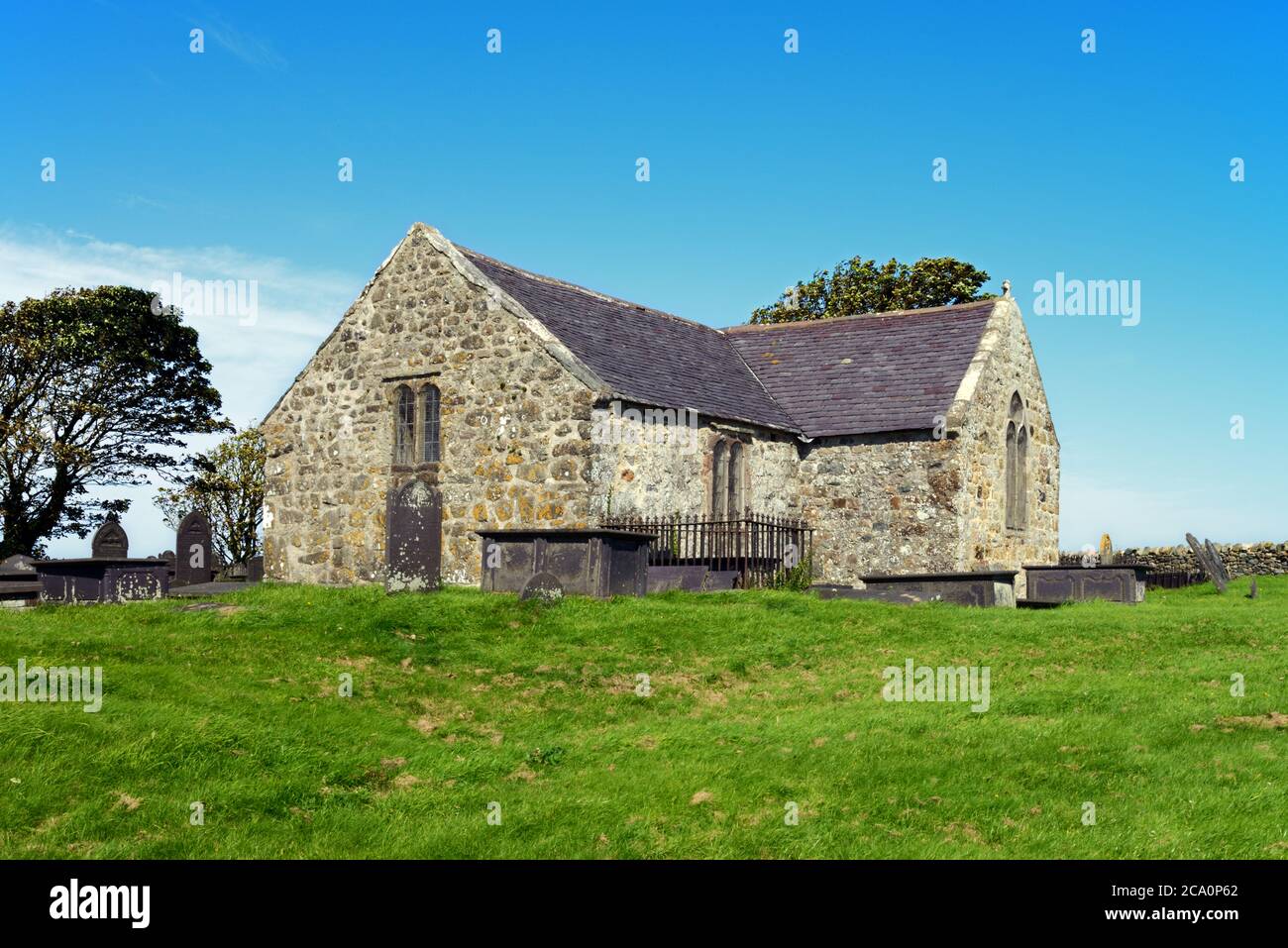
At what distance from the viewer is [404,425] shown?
89.3 ft

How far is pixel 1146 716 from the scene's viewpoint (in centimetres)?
1258

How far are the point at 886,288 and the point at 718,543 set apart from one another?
87.1 feet

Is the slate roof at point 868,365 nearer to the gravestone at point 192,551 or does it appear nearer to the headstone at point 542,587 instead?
the headstone at point 542,587

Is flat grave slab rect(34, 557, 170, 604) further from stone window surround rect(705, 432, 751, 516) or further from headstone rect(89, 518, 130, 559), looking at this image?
stone window surround rect(705, 432, 751, 516)

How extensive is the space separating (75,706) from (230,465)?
101 ft

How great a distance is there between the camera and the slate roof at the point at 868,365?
29297 millimetres

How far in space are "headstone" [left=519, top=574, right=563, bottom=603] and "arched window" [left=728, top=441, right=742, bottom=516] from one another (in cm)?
1031

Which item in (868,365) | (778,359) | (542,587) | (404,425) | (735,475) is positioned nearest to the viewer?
(542,587)

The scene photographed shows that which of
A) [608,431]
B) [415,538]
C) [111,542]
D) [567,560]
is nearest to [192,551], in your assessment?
[111,542]

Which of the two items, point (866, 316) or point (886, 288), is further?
point (886, 288)

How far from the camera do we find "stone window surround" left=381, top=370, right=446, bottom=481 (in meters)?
26.5

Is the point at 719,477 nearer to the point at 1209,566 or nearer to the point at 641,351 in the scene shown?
the point at 641,351

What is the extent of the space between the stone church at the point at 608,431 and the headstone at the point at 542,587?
4.11 metres
